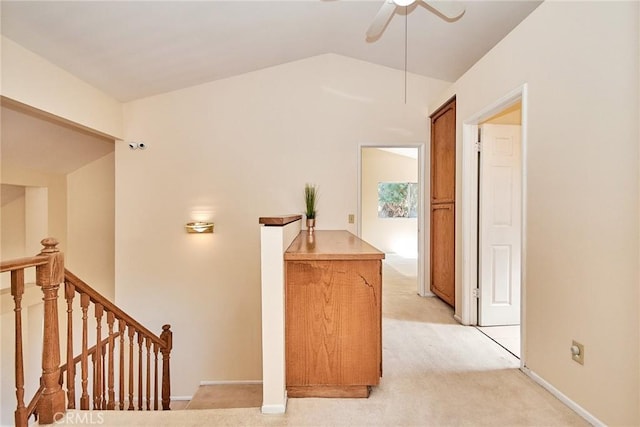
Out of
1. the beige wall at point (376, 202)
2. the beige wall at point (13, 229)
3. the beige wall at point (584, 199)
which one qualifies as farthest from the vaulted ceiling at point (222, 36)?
the beige wall at point (376, 202)

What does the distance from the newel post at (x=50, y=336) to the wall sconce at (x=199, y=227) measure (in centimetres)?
223

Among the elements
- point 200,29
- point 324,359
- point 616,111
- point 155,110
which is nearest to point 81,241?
point 155,110

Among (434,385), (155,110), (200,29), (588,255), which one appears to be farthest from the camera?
(155,110)

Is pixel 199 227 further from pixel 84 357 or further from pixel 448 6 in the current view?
pixel 448 6

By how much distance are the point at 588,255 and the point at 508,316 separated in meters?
1.58

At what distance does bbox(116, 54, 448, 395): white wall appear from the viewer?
13.6 feet

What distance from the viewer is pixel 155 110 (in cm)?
416

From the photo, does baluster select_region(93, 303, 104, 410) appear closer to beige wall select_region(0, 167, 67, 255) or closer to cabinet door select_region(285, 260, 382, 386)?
cabinet door select_region(285, 260, 382, 386)

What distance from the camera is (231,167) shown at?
416cm

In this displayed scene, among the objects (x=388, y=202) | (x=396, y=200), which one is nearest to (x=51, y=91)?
(x=388, y=202)

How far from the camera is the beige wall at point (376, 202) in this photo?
8.20 m

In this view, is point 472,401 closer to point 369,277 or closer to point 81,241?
point 369,277

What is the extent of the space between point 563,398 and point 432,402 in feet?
2.32

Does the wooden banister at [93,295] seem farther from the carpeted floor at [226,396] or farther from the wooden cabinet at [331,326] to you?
the carpeted floor at [226,396]
